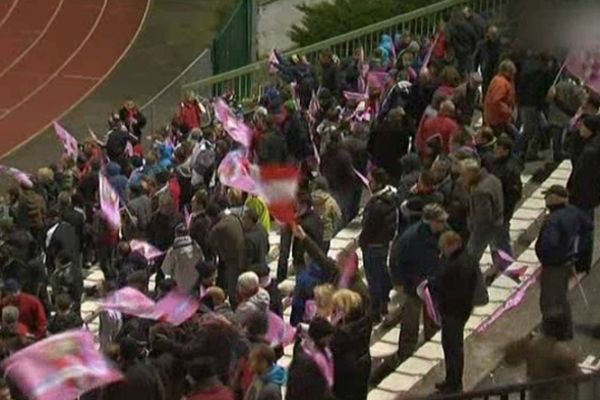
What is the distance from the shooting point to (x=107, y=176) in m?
18.5

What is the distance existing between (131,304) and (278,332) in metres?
1.48

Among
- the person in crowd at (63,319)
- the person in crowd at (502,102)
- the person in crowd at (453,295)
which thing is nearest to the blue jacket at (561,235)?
the person in crowd at (453,295)

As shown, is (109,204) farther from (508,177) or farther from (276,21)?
(276,21)

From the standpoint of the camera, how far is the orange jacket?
17.0 metres

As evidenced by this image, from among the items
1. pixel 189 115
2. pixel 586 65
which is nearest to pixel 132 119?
pixel 189 115

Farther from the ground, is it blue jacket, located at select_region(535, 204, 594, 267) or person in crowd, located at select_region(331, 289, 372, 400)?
blue jacket, located at select_region(535, 204, 594, 267)

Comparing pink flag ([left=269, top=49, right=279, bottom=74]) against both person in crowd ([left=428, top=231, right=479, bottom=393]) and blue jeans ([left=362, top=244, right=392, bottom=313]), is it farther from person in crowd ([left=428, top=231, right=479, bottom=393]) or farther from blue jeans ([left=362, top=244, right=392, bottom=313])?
person in crowd ([left=428, top=231, right=479, bottom=393])

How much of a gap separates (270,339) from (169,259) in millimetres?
2646

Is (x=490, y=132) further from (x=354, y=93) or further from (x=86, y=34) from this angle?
(x=86, y=34)

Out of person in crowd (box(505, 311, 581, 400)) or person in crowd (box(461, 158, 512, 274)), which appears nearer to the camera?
person in crowd (box(505, 311, 581, 400))

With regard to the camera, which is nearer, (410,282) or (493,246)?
(410,282)

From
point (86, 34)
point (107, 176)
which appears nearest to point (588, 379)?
point (107, 176)

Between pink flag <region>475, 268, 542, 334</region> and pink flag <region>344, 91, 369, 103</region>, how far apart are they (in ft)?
15.8

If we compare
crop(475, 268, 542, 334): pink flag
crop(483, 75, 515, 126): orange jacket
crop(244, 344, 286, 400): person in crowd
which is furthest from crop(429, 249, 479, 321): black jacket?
crop(483, 75, 515, 126): orange jacket
